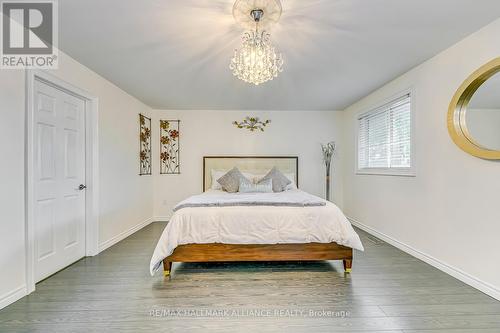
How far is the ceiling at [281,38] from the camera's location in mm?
1919

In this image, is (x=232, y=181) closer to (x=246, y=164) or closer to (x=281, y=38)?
(x=246, y=164)

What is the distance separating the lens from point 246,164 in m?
5.13

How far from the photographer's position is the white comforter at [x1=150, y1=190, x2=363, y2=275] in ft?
8.64

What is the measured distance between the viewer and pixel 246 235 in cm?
→ 265

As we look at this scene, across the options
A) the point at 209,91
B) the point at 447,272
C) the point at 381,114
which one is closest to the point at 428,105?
the point at 381,114

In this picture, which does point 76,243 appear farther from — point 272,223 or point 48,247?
point 272,223

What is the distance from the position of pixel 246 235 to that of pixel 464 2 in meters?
2.67

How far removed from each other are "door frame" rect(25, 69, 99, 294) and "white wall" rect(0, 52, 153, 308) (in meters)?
0.05

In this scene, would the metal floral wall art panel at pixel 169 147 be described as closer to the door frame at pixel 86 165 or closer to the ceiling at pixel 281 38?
the ceiling at pixel 281 38

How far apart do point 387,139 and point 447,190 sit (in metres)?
1.36

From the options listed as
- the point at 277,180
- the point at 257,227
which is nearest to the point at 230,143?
the point at 277,180

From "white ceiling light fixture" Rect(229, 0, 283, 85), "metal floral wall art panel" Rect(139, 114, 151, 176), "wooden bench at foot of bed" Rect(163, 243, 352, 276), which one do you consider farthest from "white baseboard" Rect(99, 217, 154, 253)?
"white ceiling light fixture" Rect(229, 0, 283, 85)

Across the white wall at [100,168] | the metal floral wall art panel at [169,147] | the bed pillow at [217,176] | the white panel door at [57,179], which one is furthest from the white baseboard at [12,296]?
the metal floral wall art panel at [169,147]

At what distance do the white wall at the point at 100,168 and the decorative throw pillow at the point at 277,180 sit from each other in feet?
7.39
